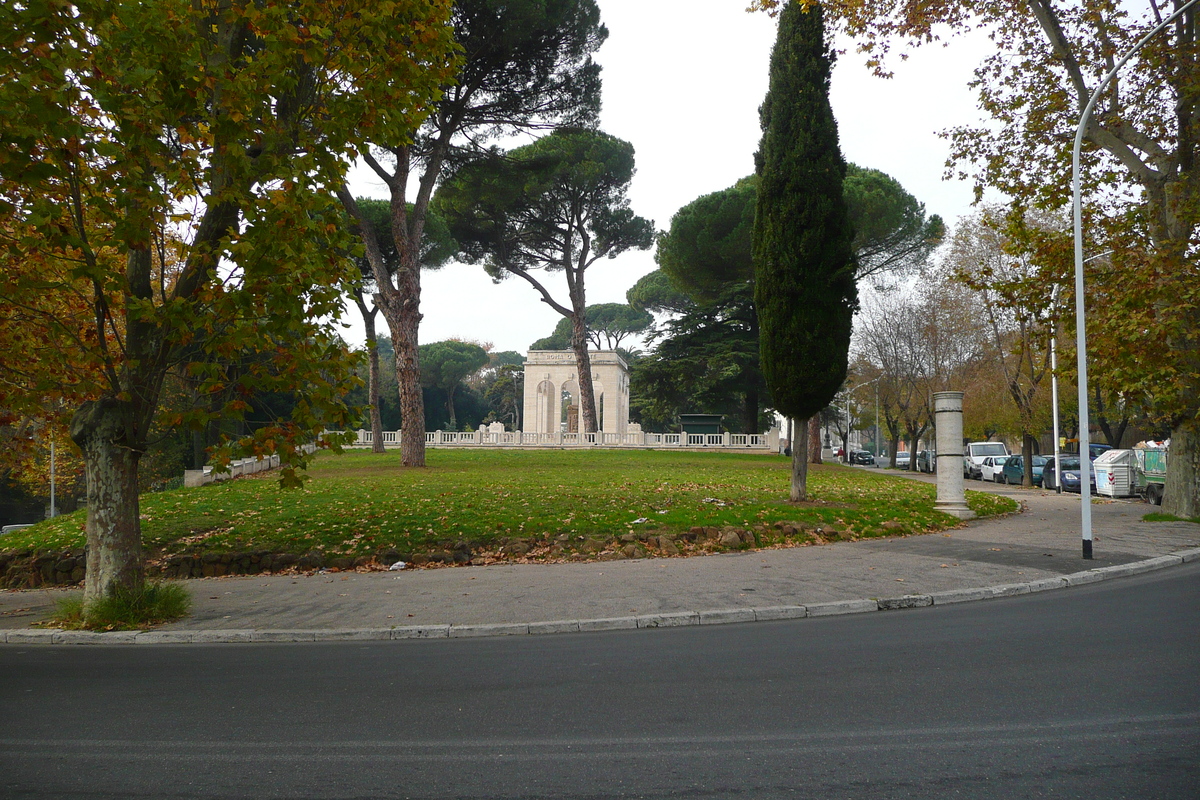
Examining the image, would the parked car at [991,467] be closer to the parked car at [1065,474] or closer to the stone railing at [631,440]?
the parked car at [1065,474]

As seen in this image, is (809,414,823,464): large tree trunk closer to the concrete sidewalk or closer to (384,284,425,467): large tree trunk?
(384,284,425,467): large tree trunk

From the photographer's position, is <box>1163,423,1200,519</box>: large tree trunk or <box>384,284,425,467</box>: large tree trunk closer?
<box>1163,423,1200,519</box>: large tree trunk

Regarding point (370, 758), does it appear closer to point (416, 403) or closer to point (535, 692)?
point (535, 692)

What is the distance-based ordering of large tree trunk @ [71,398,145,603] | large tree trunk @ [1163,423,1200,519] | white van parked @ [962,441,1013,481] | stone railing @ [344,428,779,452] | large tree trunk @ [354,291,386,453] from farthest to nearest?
stone railing @ [344,428,779,452] → white van parked @ [962,441,1013,481] → large tree trunk @ [354,291,386,453] → large tree trunk @ [1163,423,1200,519] → large tree trunk @ [71,398,145,603]

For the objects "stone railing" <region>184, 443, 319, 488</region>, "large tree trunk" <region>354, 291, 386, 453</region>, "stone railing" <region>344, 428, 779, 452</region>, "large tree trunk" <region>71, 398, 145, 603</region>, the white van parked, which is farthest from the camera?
"stone railing" <region>344, 428, 779, 452</region>

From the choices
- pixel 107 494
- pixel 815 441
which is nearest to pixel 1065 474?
pixel 815 441

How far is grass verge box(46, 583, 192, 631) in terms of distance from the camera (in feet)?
24.1

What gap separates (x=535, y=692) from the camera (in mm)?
4883

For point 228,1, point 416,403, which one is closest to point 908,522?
point 228,1

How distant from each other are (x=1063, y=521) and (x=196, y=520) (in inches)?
600

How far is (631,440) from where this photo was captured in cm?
3975

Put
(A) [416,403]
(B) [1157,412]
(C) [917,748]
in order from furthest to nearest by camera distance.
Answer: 1. (A) [416,403]
2. (B) [1157,412]
3. (C) [917,748]

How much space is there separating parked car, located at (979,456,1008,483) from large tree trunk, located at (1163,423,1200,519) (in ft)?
70.2

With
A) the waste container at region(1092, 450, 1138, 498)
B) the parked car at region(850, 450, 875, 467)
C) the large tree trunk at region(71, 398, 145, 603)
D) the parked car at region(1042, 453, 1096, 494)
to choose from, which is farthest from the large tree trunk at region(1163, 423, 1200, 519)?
the parked car at region(850, 450, 875, 467)
